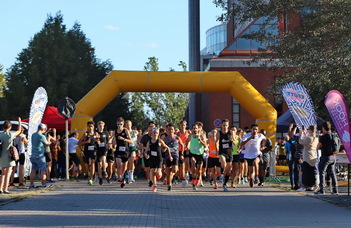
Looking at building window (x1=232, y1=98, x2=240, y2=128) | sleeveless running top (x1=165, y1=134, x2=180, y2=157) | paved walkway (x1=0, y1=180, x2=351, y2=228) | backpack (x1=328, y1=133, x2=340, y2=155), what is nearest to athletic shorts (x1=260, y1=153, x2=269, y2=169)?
sleeveless running top (x1=165, y1=134, x2=180, y2=157)

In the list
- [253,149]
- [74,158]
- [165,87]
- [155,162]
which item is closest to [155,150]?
[155,162]

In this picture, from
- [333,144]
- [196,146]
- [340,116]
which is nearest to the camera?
[340,116]

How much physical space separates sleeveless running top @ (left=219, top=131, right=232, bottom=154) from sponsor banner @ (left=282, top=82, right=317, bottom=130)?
2143 millimetres

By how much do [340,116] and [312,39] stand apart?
14.4m

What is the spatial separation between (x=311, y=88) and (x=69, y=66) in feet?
111

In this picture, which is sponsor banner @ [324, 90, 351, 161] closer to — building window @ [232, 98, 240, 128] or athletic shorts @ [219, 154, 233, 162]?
athletic shorts @ [219, 154, 233, 162]

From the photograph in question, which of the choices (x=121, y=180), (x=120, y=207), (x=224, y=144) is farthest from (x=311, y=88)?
(x=120, y=207)

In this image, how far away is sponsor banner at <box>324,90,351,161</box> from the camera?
13958 millimetres

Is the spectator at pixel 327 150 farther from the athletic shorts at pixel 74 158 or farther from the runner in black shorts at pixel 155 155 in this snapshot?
the athletic shorts at pixel 74 158

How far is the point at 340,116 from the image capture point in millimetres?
14102

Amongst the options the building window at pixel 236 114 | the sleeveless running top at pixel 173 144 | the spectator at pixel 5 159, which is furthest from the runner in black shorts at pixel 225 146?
the building window at pixel 236 114

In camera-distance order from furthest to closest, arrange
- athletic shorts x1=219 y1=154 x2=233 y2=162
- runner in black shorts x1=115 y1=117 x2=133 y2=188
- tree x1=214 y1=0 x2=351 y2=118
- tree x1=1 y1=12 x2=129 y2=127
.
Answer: tree x1=1 y1=12 x2=129 y2=127 → tree x1=214 y1=0 x2=351 y2=118 → runner in black shorts x1=115 y1=117 x2=133 y2=188 → athletic shorts x1=219 y1=154 x2=233 y2=162

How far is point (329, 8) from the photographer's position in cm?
2680

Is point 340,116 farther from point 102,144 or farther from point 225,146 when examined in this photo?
point 102,144
